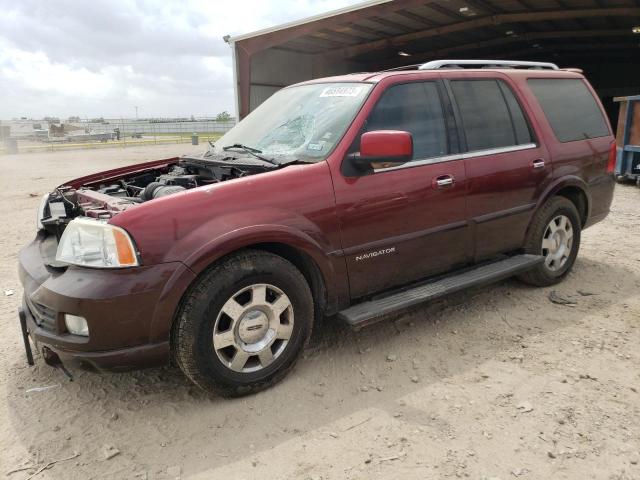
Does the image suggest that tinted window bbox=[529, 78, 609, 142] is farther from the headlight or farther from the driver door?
the headlight

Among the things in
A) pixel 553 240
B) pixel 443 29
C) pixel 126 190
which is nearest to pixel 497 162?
pixel 553 240

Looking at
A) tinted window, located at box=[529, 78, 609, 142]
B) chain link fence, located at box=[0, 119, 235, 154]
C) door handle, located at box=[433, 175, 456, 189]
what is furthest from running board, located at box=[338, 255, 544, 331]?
chain link fence, located at box=[0, 119, 235, 154]

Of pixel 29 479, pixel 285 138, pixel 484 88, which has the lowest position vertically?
pixel 29 479

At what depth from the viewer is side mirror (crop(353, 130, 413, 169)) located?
2832 millimetres

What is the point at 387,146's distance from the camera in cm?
284

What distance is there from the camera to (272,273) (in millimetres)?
2756

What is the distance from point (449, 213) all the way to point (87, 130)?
4928cm

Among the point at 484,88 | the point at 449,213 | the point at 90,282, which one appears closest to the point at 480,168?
the point at 449,213

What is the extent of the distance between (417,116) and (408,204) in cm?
65

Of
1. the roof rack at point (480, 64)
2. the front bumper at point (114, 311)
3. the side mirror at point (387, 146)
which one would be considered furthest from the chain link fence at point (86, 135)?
the front bumper at point (114, 311)

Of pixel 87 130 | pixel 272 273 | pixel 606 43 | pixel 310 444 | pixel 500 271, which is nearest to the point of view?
pixel 310 444

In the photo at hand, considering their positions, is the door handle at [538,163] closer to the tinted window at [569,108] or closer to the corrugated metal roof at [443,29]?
the tinted window at [569,108]

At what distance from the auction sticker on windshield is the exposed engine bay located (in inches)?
28.9

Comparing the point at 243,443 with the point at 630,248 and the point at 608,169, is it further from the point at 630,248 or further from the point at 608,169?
the point at 630,248
